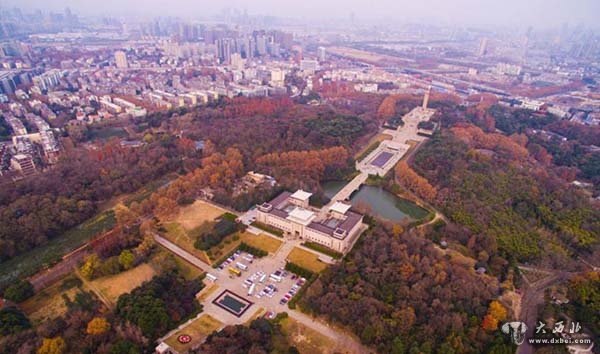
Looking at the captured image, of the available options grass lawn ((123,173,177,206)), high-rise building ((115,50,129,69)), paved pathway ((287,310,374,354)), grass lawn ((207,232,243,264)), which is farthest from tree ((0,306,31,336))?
high-rise building ((115,50,129,69))

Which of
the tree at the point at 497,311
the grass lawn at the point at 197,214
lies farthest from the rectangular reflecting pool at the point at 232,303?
the tree at the point at 497,311

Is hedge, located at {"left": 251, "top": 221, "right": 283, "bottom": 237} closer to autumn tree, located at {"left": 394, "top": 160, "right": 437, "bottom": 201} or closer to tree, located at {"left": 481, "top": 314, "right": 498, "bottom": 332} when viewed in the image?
tree, located at {"left": 481, "top": 314, "right": 498, "bottom": 332}

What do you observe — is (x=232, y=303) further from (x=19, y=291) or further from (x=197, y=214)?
(x=19, y=291)

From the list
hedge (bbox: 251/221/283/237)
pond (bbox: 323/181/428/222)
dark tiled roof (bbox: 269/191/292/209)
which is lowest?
pond (bbox: 323/181/428/222)

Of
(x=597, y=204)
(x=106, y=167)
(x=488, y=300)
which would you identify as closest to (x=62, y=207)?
(x=106, y=167)

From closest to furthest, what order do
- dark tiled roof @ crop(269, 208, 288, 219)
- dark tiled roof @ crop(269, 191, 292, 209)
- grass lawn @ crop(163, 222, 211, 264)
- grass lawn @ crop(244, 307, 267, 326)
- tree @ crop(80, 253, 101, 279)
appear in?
grass lawn @ crop(244, 307, 267, 326), tree @ crop(80, 253, 101, 279), grass lawn @ crop(163, 222, 211, 264), dark tiled roof @ crop(269, 208, 288, 219), dark tiled roof @ crop(269, 191, 292, 209)

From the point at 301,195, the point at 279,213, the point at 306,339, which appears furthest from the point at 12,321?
the point at 301,195

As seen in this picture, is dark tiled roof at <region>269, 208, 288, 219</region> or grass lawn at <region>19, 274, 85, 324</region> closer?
grass lawn at <region>19, 274, 85, 324</region>
